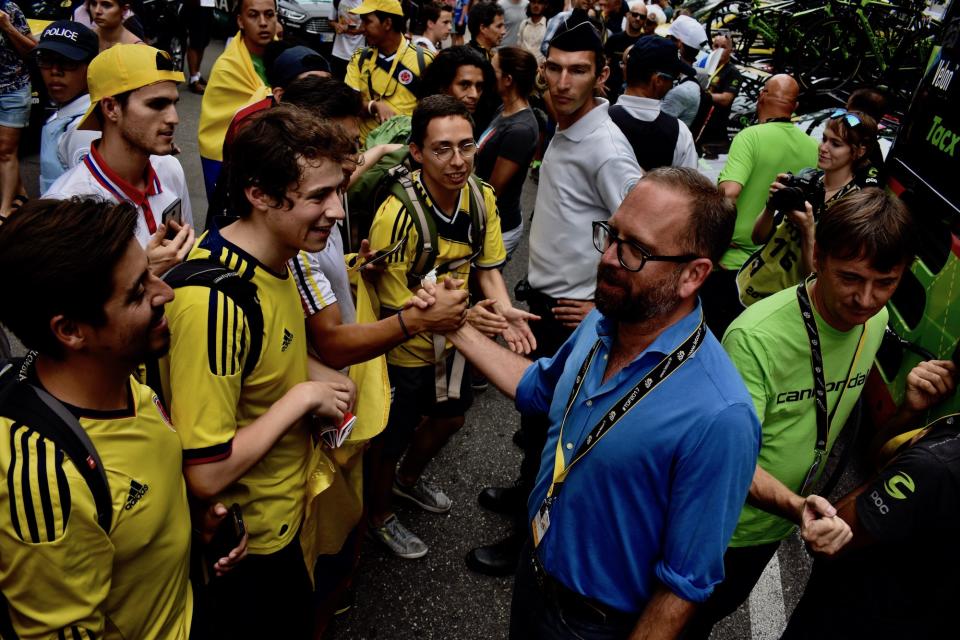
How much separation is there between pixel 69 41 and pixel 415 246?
2.37 m

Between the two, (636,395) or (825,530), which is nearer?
(636,395)

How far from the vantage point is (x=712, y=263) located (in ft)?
5.92

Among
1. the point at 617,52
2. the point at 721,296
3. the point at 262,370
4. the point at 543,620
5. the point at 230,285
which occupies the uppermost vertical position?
the point at 230,285

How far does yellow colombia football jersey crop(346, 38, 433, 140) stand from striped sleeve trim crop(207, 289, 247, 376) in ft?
12.2

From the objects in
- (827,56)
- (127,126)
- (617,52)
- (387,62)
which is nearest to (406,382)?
(127,126)

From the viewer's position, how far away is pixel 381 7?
202 inches

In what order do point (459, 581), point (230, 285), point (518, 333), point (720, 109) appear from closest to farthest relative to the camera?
point (230, 285) < point (518, 333) < point (459, 581) < point (720, 109)

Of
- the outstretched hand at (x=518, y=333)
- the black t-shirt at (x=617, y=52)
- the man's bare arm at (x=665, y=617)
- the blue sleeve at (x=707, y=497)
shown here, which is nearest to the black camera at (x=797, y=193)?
the outstretched hand at (x=518, y=333)

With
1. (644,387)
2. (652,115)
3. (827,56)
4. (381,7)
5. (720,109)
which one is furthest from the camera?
(827,56)

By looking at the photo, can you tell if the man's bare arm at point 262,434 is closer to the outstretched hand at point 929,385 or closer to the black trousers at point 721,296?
the outstretched hand at point 929,385

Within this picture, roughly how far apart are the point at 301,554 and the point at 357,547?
0.65 meters

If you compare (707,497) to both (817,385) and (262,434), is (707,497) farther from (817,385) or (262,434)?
(262,434)

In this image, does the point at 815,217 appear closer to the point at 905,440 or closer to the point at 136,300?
the point at 905,440

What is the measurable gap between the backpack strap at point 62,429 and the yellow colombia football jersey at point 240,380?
343 mm
